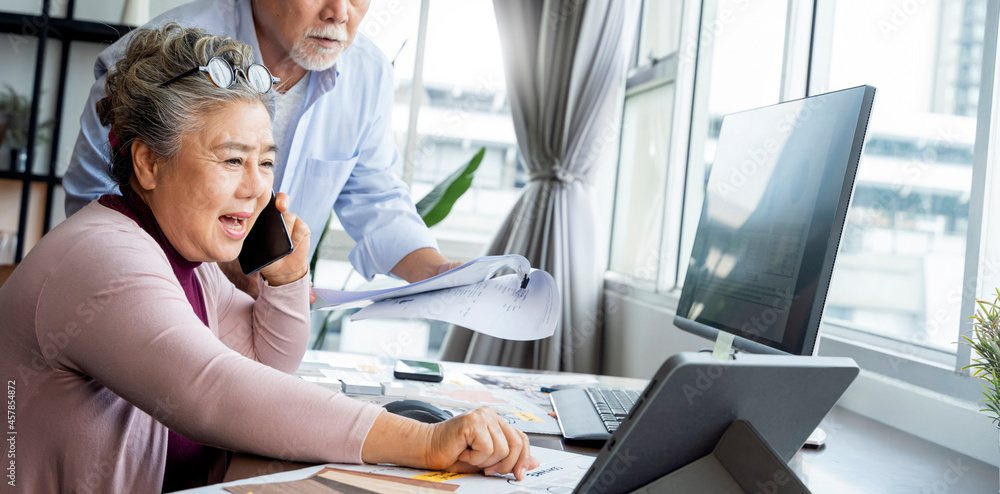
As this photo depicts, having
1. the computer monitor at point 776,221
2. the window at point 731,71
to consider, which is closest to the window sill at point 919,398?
the computer monitor at point 776,221

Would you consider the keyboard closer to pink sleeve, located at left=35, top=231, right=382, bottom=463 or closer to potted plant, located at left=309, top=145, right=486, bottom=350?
pink sleeve, located at left=35, top=231, right=382, bottom=463

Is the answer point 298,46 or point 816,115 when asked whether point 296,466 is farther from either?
point 298,46

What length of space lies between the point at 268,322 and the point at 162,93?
447 mm

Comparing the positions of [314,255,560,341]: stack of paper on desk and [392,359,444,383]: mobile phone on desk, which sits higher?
[314,255,560,341]: stack of paper on desk

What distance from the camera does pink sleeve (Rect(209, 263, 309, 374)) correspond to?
1263 millimetres

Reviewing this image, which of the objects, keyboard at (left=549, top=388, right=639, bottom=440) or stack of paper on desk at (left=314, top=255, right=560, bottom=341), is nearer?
keyboard at (left=549, top=388, right=639, bottom=440)

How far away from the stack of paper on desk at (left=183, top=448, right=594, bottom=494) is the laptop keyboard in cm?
25

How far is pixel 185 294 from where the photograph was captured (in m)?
1.02

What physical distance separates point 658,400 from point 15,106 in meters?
3.49
